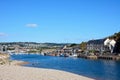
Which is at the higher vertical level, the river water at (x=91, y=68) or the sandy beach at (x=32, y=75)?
the sandy beach at (x=32, y=75)

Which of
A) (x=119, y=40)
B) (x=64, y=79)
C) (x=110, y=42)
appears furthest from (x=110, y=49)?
(x=64, y=79)

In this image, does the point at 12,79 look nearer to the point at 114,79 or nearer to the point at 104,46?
the point at 114,79

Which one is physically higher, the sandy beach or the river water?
the sandy beach

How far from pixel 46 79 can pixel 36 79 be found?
1708mm

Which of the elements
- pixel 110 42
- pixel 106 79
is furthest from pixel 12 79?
pixel 110 42

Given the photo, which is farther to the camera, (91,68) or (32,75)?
(91,68)

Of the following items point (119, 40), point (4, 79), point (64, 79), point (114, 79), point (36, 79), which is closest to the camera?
point (4, 79)

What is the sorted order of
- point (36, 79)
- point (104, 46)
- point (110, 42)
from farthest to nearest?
1. point (104, 46)
2. point (110, 42)
3. point (36, 79)

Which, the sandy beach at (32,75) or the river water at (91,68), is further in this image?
the river water at (91,68)

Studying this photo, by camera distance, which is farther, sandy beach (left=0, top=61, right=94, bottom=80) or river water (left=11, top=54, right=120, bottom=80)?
river water (left=11, top=54, right=120, bottom=80)

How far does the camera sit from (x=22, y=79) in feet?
131

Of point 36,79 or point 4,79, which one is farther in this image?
point 36,79

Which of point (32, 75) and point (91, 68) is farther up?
point (32, 75)

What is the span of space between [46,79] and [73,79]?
17.5 feet
